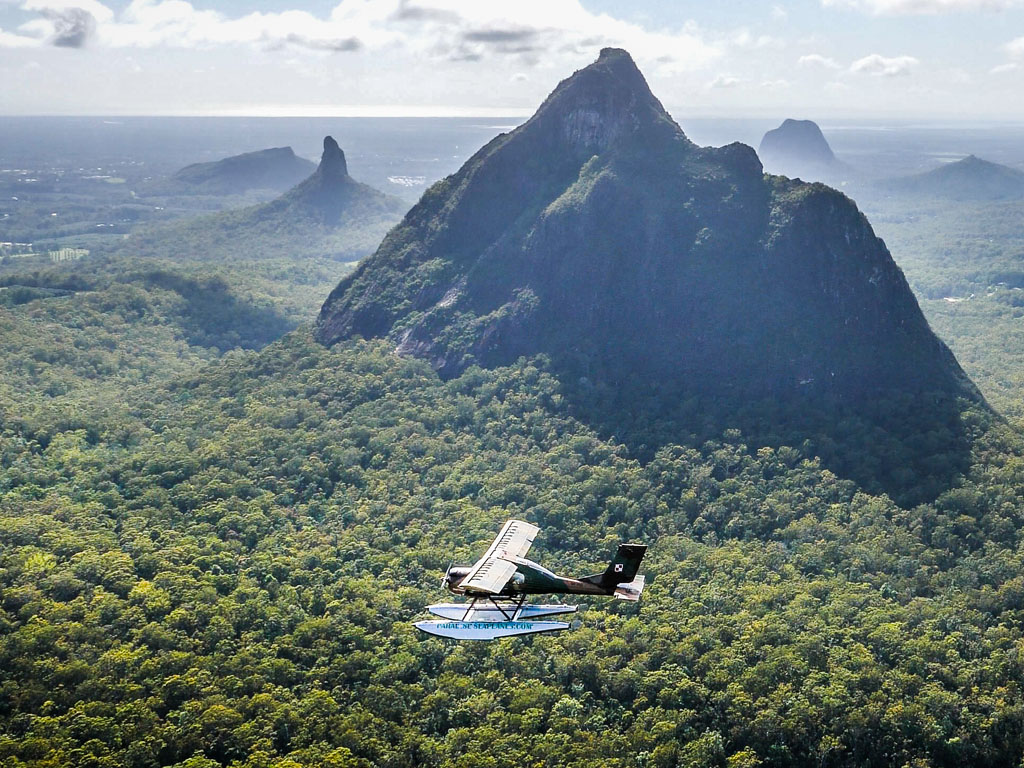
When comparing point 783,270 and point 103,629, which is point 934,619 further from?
point 103,629

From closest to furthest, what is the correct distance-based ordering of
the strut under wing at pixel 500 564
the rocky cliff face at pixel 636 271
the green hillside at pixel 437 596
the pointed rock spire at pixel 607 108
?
the strut under wing at pixel 500 564 → the green hillside at pixel 437 596 → the rocky cliff face at pixel 636 271 → the pointed rock spire at pixel 607 108

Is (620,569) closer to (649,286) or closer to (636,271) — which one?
(649,286)

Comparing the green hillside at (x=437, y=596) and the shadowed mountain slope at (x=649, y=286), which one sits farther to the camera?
the shadowed mountain slope at (x=649, y=286)

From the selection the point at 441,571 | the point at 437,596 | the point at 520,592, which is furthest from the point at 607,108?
the point at 520,592

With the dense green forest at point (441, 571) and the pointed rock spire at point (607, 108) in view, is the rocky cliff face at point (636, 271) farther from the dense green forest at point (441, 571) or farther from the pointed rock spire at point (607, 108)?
the dense green forest at point (441, 571)

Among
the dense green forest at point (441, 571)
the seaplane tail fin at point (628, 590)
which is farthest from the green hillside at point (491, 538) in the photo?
the seaplane tail fin at point (628, 590)

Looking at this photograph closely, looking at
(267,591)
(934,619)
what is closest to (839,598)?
(934,619)
